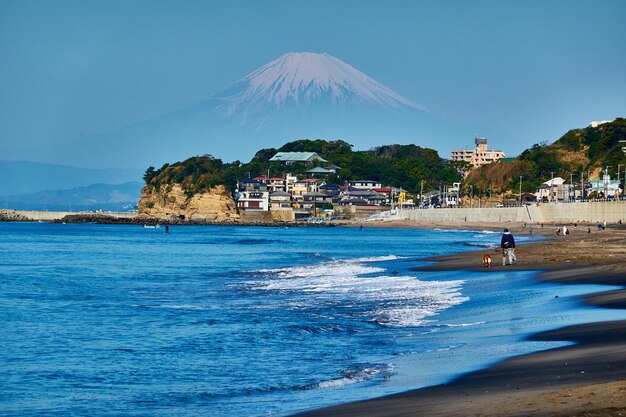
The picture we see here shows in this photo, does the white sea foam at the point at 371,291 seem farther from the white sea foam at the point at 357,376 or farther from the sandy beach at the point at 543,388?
the sandy beach at the point at 543,388

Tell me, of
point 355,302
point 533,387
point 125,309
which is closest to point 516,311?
point 355,302

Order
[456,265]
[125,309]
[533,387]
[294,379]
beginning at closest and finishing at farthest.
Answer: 1. [533,387]
2. [294,379]
3. [125,309]
4. [456,265]

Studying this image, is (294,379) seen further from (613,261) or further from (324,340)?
(613,261)

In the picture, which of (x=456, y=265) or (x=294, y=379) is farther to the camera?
(x=456, y=265)

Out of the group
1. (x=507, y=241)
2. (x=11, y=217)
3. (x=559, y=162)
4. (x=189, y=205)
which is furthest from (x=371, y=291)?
(x=11, y=217)

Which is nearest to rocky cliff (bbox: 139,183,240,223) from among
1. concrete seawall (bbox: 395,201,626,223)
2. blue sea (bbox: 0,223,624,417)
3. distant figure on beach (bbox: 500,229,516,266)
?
concrete seawall (bbox: 395,201,626,223)

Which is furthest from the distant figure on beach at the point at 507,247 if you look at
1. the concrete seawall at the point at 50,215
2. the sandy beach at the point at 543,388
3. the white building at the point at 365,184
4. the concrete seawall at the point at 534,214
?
the concrete seawall at the point at 50,215
